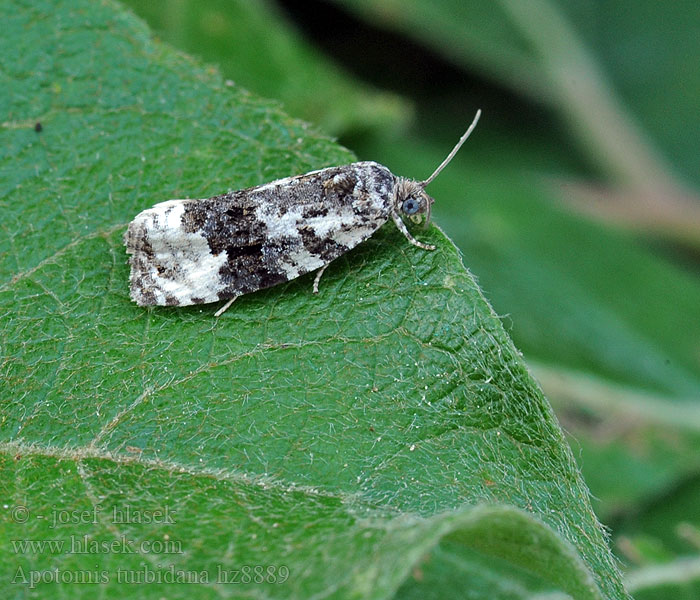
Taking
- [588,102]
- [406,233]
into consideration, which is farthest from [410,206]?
[588,102]

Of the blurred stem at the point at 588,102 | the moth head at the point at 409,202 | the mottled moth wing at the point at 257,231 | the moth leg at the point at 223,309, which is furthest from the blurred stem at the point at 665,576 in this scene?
the blurred stem at the point at 588,102

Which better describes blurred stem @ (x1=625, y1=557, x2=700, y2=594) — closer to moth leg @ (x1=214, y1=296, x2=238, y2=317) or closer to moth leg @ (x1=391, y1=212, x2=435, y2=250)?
moth leg @ (x1=391, y1=212, x2=435, y2=250)

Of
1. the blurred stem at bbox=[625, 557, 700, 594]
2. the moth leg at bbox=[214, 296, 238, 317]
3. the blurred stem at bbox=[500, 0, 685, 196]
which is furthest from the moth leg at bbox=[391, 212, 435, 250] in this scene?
the blurred stem at bbox=[500, 0, 685, 196]

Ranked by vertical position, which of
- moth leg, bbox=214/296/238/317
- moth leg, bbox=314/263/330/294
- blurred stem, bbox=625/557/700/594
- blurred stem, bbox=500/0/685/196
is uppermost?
blurred stem, bbox=500/0/685/196

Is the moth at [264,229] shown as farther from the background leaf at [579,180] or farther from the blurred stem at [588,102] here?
the blurred stem at [588,102]

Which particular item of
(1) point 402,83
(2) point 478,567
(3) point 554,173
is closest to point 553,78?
(3) point 554,173

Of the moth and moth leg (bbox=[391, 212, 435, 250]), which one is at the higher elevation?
moth leg (bbox=[391, 212, 435, 250])
